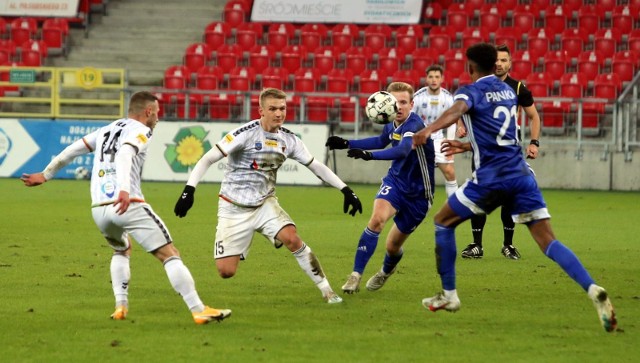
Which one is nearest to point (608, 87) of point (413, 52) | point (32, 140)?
point (413, 52)

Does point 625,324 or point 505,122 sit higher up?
point 505,122

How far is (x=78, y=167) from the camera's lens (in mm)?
25688

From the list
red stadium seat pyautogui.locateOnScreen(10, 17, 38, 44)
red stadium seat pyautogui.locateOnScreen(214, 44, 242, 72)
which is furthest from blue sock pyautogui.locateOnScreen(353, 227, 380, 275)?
red stadium seat pyautogui.locateOnScreen(10, 17, 38, 44)

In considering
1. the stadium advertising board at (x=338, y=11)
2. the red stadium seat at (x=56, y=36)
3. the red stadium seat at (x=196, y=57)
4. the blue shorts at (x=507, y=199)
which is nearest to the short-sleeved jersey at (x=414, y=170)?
the blue shorts at (x=507, y=199)

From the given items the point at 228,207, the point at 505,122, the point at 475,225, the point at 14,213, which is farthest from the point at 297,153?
the point at 14,213

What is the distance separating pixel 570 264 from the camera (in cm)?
788

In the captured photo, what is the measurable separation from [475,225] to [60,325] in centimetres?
569

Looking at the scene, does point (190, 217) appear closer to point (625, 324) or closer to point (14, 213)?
point (14, 213)

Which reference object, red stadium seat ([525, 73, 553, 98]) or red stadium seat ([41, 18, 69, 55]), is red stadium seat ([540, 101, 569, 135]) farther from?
red stadium seat ([41, 18, 69, 55])

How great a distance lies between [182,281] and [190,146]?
1685 centimetres

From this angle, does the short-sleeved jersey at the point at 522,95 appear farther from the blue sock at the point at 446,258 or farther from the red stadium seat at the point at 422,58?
the red stadium seat at the point at 422,58

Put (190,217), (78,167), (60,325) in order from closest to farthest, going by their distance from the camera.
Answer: (60,325), (190,217), (78,167)

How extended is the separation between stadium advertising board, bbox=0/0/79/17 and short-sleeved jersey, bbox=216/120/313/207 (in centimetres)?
2402

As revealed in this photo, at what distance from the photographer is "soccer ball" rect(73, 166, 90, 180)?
25.6 metres
